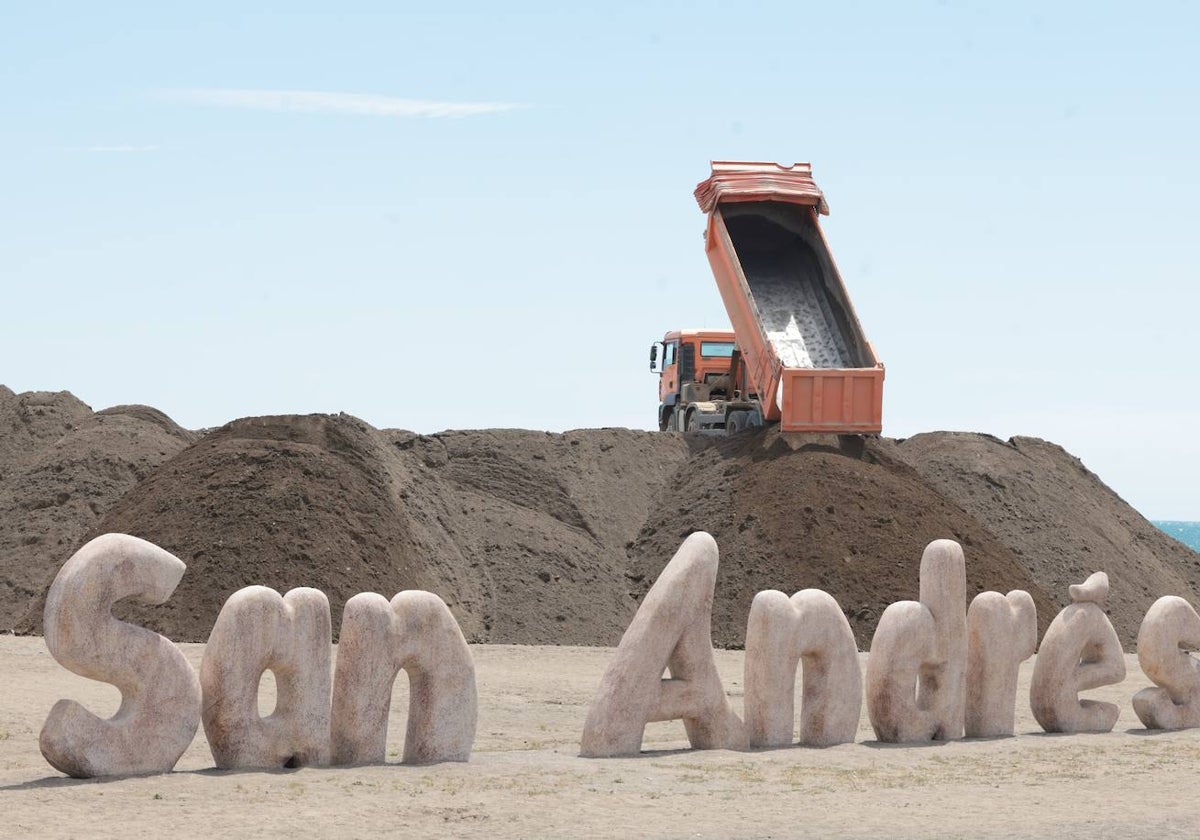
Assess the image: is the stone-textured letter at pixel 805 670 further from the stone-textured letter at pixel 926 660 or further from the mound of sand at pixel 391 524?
the mound of sand at pixel 391 524

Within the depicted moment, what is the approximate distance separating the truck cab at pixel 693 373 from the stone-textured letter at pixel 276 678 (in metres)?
25.5

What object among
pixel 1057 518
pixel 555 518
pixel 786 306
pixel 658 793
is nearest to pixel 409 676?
pixel 658 793

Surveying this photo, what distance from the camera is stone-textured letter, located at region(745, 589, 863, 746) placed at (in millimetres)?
17281

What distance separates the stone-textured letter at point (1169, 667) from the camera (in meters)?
20.2

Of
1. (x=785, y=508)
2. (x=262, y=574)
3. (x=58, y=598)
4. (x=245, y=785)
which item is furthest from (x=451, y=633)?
(x=785, y=508)

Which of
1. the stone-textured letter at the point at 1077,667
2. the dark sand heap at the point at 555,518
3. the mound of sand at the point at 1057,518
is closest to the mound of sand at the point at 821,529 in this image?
the dark sand heap at the point at 555,518

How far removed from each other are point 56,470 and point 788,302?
56.9 ft

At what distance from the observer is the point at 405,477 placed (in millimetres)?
35125

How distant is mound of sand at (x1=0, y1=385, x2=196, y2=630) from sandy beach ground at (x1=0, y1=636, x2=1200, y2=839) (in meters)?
16.2

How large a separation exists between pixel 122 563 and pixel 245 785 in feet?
7.14

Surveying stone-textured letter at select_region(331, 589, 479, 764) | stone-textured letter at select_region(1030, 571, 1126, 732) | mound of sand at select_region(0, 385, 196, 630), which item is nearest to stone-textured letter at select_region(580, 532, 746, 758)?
stone-textured letter at select_region(331, 589, 479, 764)

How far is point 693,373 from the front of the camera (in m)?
42.3

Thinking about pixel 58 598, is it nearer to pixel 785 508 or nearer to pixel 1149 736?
pixel 1149 736

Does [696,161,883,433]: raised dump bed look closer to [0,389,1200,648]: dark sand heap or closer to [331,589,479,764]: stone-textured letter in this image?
[0,389,1200,648]: dark sand heap
